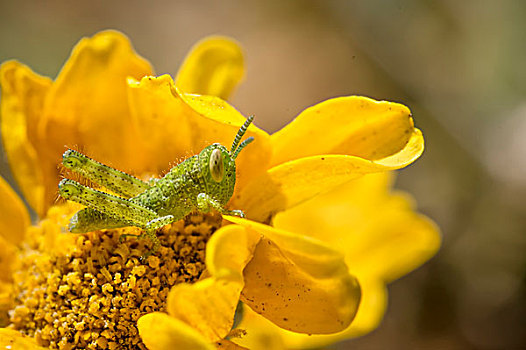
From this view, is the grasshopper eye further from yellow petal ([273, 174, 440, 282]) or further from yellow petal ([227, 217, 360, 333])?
yellow petal ([273, 174, 440, 282])

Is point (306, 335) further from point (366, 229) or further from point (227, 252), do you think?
point (227, 252)

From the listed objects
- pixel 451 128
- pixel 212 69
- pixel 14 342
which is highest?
pixel 451 128

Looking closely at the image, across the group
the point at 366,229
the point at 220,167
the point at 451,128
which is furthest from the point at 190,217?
the point at 451,128

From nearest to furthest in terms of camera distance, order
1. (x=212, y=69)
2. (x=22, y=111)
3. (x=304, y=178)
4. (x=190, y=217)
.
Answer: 1. (x=304, y=178)
2. (x=190, y=217)
3. (x=22, y=111)
4. (x=212, y=69)

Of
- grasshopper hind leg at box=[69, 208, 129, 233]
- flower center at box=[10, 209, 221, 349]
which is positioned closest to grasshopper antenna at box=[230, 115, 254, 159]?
flower center at box=[10, 209, 221, 349]

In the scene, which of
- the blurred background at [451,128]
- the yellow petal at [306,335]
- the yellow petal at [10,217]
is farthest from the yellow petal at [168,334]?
the blurred background at [451,128]

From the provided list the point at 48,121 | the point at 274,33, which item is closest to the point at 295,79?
the point at 274,33

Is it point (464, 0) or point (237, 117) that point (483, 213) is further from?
point (237, 117)
